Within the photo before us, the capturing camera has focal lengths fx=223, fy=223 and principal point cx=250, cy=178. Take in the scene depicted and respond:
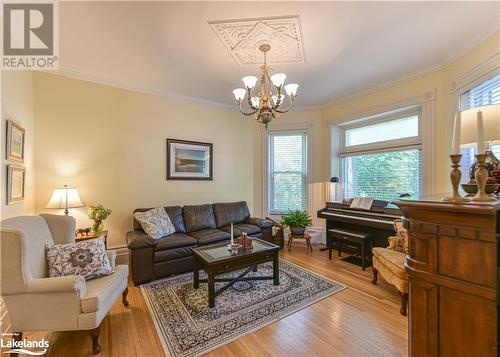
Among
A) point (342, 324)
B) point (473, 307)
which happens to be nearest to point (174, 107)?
point (342, 324)

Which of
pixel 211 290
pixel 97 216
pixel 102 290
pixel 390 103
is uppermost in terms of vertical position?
pixel 390 103

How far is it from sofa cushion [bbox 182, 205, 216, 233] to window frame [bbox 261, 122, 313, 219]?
1.36m

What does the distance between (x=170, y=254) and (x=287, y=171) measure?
294 centimetres

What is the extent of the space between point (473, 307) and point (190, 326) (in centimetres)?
201

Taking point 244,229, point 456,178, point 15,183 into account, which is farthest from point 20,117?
point 456,178

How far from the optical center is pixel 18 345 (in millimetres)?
1700

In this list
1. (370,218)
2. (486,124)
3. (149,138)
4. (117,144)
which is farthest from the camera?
(149,138)

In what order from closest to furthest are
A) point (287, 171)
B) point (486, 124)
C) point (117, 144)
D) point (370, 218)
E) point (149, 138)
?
point (486, 124)
point (370, 218)
point (117, 144)
point (149, 138)
point (287, 171)

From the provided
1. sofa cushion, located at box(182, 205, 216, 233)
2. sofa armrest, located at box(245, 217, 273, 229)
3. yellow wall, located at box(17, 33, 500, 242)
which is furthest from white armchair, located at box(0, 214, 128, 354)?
sofa armrest, located at box(245, 217, 273, 229)

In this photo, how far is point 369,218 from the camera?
338cm

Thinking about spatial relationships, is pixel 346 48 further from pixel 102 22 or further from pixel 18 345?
pixel 18 345

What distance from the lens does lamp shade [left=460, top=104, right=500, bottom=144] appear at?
1580 mm

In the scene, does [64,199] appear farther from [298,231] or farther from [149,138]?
[298,231]

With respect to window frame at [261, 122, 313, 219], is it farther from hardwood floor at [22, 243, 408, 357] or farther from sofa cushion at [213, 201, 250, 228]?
hardwood floor at [22, 243, 408, 357]
